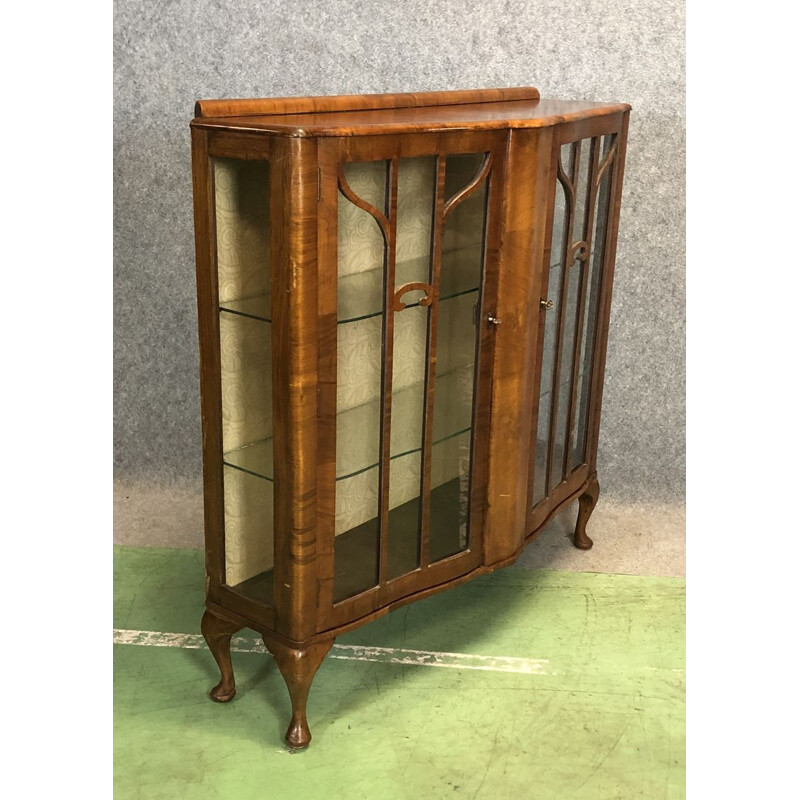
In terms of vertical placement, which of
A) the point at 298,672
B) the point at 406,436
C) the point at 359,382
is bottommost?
the point at 298,672

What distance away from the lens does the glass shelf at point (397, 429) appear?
1.92 meters

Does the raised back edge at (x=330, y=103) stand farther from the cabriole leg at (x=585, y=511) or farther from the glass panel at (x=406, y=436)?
the cabriole leg at (x=585, y=511)

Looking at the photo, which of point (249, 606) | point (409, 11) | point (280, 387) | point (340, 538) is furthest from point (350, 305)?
point (409, 11)

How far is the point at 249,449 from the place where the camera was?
76.6 inches

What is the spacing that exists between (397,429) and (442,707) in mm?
555

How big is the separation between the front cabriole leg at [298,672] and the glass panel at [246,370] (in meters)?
0.10

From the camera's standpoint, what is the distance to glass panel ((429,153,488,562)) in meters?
1.94

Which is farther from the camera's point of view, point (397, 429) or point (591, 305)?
point (591, 305)

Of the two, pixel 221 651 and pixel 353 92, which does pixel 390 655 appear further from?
pixel 353 92

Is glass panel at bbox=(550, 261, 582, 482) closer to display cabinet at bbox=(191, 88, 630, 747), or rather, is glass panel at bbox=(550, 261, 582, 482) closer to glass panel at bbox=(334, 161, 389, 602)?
display cabinet at bbox=(191, 88, 630, 747)

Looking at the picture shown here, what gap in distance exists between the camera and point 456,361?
2045 mm

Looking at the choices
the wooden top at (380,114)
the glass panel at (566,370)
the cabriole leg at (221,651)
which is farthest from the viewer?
the glass panel at (566,370)

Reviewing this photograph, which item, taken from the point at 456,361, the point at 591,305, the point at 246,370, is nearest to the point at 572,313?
the point at 591,305

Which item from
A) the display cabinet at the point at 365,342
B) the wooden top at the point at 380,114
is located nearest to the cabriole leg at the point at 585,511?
the display cabinet at the point at 365,342
